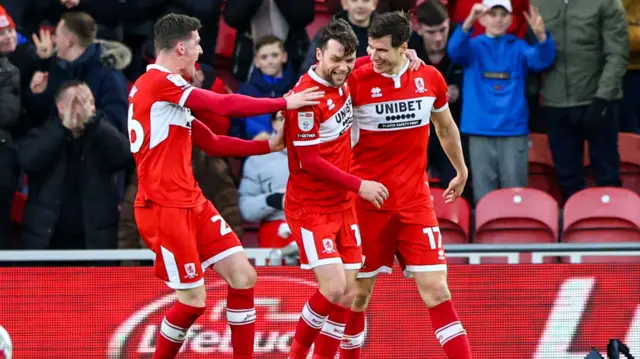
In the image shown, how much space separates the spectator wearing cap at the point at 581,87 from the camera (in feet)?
36.8

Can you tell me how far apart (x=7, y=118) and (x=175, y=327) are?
10.6 ft

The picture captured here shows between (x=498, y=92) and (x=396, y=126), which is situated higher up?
(x=396, y=126)

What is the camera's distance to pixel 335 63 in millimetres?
8211

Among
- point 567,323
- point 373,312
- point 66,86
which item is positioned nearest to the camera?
point 567,323

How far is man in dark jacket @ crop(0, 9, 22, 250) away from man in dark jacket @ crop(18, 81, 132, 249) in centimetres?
13

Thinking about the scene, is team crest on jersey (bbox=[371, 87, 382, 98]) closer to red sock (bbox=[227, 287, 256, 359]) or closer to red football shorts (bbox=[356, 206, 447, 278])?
red football shorts (bbox=[356, 206, 447, 278])

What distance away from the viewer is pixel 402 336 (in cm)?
953

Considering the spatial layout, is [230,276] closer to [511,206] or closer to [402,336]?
[402,336]

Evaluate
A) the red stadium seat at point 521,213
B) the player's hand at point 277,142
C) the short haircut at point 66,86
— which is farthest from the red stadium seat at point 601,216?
the short haircut at point 66,86

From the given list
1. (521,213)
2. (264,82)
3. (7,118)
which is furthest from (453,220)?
(7,118)

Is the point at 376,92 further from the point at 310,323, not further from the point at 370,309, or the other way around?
the point at 370,309

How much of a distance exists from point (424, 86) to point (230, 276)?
165cm

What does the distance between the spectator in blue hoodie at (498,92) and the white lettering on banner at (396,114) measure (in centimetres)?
274

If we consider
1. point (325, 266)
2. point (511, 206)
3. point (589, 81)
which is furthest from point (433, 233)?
point (589, 81)
